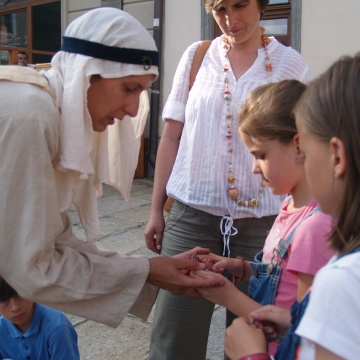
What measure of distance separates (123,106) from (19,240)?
1.91 feet

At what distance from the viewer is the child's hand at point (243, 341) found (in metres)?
1.24

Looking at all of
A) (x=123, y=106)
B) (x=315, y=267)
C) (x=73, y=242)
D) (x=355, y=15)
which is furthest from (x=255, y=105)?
(x=355, y=15)

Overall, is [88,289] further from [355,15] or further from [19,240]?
[355,15]

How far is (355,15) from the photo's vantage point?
5.59 meters

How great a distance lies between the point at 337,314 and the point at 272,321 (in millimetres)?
509

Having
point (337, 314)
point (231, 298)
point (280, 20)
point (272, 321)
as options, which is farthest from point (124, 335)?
A: point (280, 20)

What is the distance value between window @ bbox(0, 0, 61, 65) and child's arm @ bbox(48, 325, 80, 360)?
7.70m

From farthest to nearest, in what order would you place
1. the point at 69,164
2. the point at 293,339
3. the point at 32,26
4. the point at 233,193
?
the point at 32,26, the point at 233,193, the point at 69,164, the point at 293,339

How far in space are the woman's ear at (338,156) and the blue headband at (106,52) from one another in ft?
2.71

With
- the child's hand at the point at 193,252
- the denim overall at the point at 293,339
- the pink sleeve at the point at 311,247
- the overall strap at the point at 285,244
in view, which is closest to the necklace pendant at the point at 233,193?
the child's hand at the point at 193,252

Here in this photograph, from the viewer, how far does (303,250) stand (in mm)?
1454

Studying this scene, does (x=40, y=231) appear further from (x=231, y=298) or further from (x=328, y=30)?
(x=328, y=30)

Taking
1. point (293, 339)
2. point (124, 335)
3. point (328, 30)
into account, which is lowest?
point (124, 335)

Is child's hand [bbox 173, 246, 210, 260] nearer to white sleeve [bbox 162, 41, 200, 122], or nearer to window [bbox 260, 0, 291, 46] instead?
white sleeve [bbox 162, 41, 200, 122]
